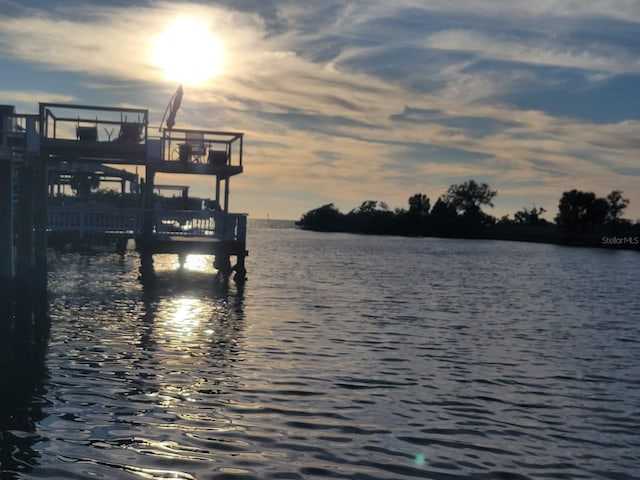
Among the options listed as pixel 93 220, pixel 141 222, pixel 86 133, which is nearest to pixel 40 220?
pixel 93 220

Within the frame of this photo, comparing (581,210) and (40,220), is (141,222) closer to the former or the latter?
(40,220)

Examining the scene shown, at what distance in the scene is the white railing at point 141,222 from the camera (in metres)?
27.2

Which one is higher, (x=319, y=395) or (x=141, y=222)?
(x=141, y=222)

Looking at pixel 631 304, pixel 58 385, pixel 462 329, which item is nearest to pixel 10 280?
pixel 58 385

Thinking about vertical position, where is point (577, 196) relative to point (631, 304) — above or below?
above

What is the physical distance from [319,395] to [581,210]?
165 m

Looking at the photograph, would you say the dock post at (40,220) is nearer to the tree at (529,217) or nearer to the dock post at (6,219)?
the dock post at (6,219)

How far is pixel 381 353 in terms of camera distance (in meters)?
15.3

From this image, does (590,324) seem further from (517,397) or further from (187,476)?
(187,476)

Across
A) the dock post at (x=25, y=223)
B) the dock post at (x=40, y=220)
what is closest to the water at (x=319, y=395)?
the dock post at (x=25, y=223)

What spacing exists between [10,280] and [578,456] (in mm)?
17548

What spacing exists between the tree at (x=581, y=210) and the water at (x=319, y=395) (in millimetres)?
149449

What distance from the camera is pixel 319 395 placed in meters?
11.3

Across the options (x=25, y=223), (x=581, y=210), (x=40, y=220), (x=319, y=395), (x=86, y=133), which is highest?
(x=581, y=210)
